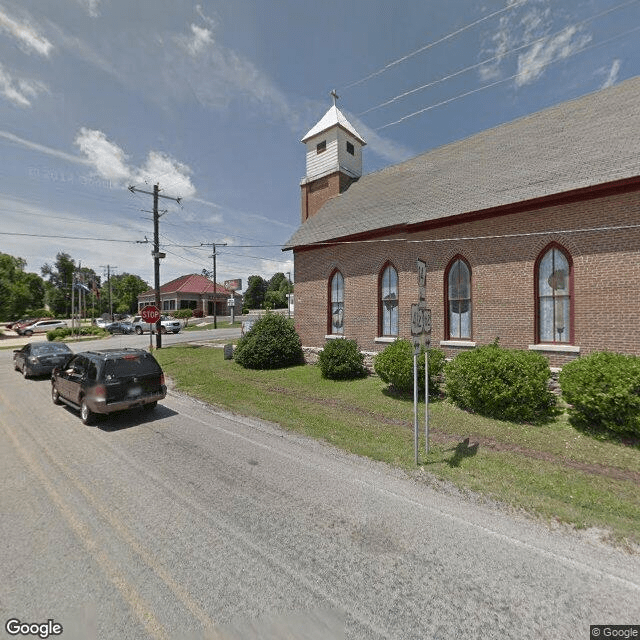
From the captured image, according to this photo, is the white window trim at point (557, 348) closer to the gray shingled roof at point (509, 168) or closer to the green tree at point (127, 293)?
the gray shingled roof at point (509, 168)

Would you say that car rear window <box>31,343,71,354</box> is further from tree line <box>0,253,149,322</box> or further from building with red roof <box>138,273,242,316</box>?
building with red roof <box>138,273,242,316</box>

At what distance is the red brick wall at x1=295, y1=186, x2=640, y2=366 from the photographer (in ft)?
28.5

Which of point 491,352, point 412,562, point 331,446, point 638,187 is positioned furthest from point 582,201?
point 412,562

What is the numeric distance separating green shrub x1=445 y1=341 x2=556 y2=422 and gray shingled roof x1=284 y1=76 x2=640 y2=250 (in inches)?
198

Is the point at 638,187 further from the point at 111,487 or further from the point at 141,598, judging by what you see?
the point at 111,487

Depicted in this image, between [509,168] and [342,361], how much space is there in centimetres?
945

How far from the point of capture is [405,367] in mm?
10023

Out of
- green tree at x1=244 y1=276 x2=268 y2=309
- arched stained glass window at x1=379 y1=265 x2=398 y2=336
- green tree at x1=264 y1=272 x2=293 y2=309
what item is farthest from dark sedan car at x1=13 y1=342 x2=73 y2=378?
green tree at x1=244 y1=276 x2=268 y2=309

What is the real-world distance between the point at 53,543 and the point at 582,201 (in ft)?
43.8

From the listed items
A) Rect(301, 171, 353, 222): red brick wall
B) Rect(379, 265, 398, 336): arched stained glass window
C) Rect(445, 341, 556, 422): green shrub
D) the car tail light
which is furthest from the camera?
Rect(301, 171, 353, 222): red brick wall

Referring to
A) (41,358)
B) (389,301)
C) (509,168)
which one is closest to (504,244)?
(509,168)

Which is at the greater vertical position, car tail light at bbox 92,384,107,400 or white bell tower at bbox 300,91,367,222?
white bell tower at bbox 300,91,367,222

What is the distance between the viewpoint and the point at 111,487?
16.3 feet

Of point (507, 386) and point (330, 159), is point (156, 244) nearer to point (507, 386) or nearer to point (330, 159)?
point (330, 159)
